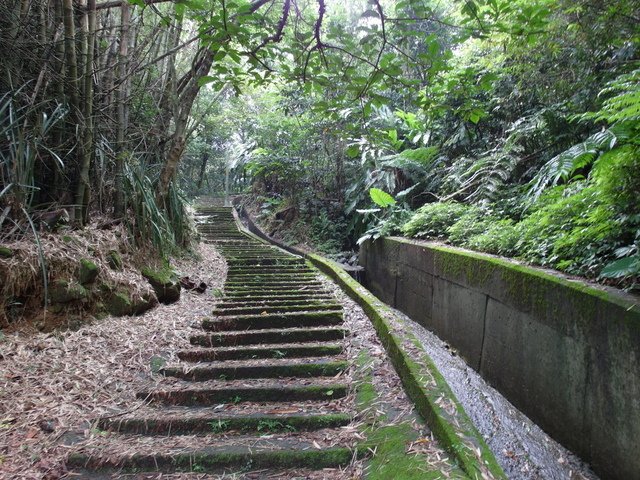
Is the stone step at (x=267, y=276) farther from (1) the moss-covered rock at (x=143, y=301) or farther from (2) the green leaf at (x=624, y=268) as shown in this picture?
(2) the green leaf at (x=624, y=268)

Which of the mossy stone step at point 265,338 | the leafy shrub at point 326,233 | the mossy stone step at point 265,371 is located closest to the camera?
the mossy stone step at point 265,371

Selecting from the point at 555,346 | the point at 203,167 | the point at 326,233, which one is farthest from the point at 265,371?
the point at 203,167

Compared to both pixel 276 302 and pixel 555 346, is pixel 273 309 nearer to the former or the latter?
pixel 276 302

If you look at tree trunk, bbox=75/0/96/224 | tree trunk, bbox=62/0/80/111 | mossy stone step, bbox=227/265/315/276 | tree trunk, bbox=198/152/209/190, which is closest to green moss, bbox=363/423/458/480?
tree trunk, bbox=75/0/96/224

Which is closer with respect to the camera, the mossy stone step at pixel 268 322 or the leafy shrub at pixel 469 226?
the mossy stone step at pixel 268 322

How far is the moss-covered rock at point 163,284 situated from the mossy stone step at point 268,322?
81 centimetres

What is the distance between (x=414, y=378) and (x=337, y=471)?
84 centimetres

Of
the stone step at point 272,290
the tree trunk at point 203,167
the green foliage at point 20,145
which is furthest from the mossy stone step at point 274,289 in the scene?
the tree trunk at point 203,167

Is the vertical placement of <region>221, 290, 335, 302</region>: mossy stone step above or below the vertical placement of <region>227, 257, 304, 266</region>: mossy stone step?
below

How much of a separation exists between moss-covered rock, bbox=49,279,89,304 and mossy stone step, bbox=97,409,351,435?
1.36 meters

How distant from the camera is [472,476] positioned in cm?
189

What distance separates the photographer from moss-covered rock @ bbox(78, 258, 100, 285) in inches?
142

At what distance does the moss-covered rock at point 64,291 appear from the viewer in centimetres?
342

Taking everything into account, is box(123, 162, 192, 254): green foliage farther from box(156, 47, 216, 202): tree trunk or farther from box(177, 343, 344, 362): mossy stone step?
box(177, 343, 344, 362): mossy stone step
